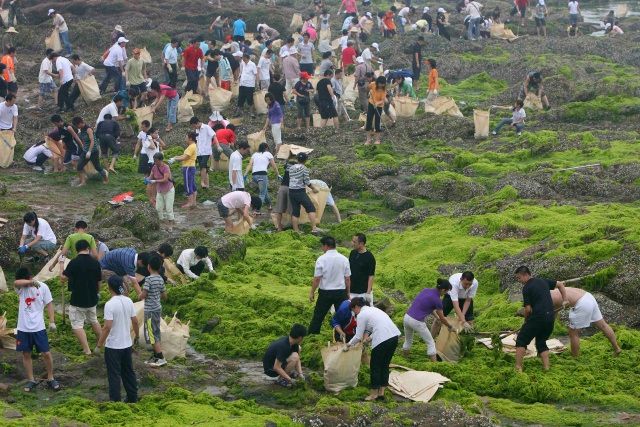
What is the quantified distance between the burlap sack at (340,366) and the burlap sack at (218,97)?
15.1 metres

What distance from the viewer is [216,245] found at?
17750 millimetres

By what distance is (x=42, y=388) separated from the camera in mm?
12719

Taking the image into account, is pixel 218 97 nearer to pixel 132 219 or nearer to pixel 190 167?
pixel 190 167

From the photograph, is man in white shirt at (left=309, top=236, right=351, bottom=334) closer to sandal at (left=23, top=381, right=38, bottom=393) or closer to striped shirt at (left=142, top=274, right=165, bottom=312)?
striped shirt at (left=142, top=274, right=165, bottom=312)

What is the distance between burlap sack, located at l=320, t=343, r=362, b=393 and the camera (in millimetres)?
12531

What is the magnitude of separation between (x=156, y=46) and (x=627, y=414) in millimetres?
26039

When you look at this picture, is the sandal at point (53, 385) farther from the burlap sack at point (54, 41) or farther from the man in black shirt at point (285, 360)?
the burlap sack at point (54, 41)

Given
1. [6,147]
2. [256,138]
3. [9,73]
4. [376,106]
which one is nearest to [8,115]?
[6,147]

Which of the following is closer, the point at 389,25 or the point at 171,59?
the point at 171,59

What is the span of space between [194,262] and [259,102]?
36.7 ft

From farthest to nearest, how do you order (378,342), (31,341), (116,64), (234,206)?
(116,64) < (234,206) < (31,341) < (378,342)

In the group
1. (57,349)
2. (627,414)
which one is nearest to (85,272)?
(57,349)

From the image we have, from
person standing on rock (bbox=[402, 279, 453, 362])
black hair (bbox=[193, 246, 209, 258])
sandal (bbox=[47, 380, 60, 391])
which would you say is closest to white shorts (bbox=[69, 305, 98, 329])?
→ sandal (bbox=[47, 380, 60, 391])

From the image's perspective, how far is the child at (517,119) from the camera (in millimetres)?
25750
